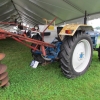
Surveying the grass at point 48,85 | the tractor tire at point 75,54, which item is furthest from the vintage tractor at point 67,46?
the grass at point 48,85

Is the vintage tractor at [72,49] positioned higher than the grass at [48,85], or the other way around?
the vintage tractor at [72,49]

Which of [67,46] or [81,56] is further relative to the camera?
[81,56]

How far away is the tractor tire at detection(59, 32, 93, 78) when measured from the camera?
7.05 ft

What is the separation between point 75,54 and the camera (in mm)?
2395

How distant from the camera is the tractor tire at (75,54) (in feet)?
7.05

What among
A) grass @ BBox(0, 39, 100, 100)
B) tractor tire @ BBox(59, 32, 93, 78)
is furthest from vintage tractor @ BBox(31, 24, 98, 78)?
grass @ BBox(0, 39, 100, 100)

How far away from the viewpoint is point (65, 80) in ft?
7.55

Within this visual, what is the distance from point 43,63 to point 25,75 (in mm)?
658

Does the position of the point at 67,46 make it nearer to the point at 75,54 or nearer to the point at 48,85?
the point at 75,54

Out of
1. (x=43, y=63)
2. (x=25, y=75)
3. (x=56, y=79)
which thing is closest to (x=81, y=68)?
(x=56, y=79)

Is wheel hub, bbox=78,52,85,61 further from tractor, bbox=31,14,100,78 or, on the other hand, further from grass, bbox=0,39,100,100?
grass, bbox=0,39,100,100

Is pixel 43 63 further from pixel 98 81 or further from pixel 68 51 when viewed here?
pixel 98 81

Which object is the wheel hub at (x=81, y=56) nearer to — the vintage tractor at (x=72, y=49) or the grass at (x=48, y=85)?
the vintage tractor at (x=72, y=49)

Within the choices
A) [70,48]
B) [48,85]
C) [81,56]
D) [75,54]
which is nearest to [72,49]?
[70,48]
